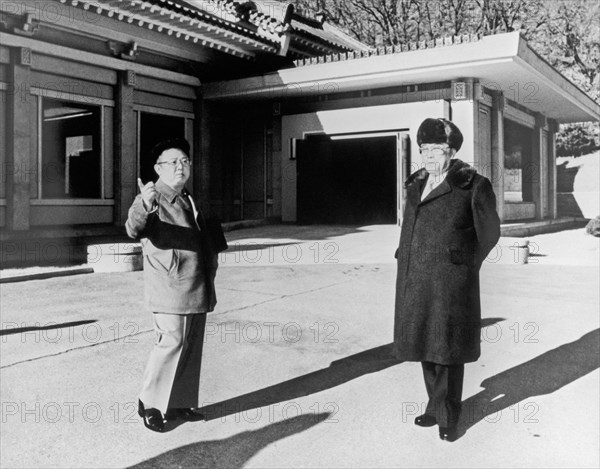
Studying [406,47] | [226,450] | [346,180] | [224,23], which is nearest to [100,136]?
[224,23]

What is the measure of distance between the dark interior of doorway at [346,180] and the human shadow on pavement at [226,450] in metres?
11.3

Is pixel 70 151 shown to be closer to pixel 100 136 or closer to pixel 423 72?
pixel 100 136

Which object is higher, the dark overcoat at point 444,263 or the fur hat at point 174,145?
the fur hat at point 174,145

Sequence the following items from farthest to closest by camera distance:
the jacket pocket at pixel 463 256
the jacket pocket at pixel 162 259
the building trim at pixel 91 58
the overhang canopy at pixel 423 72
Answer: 1. the overhang canopy at pixel 423 72
2. the building trim at pixel 91 58
3. the jacket pocket at pixel 463 256
4. the jacket pocket at pixel 162 259

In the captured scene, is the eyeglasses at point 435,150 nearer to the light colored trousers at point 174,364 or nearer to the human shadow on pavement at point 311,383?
the light colored trousers at point 174,364

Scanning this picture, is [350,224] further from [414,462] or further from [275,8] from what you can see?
[414,462]

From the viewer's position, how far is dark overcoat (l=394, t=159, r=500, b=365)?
167 cm

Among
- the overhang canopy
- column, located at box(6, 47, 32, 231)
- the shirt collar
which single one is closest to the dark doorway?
the overhang canopy

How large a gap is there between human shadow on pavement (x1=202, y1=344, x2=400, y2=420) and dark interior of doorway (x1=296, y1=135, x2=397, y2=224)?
9650 mm

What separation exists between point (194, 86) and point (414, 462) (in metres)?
12.6

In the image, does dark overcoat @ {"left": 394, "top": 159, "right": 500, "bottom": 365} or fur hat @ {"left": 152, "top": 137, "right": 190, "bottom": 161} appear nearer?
fur hat @ {"left": 152, "top": 137, "right": 190, "bottom": 161}

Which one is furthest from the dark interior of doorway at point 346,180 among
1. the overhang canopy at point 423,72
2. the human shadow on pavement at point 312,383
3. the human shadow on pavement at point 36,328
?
the human shadow on pavement at point 312,383

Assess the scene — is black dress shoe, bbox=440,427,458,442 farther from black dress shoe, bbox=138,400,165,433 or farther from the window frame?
the window frame

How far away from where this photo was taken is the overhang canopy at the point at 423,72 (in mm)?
10906
